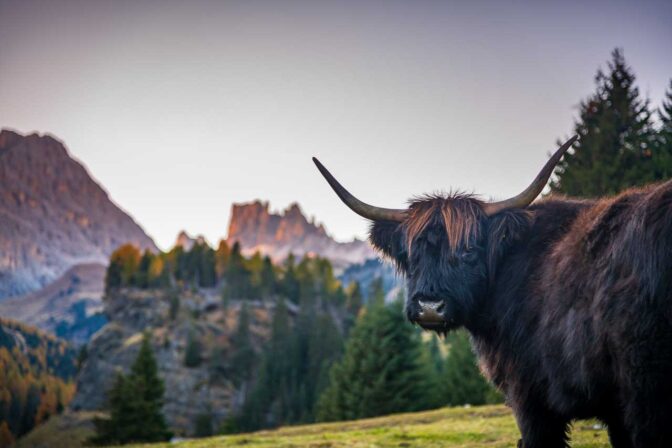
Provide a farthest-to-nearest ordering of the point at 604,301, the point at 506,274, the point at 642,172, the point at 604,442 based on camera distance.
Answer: the point at 642,172, the point at 604,442, the point at 506,274, the point at 604,301

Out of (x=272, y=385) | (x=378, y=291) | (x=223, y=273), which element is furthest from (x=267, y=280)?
(x=378, y=291)

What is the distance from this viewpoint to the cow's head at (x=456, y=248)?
16.0ft

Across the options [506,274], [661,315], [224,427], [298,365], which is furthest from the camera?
[298,365]

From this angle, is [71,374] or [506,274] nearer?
[506,274]

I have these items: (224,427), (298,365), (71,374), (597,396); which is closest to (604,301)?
(597,396)

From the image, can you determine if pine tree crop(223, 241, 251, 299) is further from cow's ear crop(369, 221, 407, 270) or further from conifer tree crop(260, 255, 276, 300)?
cow's ear crop(369, 221, 407, 270)

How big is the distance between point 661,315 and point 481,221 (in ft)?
7.22

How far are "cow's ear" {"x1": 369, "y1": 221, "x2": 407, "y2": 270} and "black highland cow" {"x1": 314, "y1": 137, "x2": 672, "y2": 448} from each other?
2 centimetres

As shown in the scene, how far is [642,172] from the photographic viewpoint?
23750mm

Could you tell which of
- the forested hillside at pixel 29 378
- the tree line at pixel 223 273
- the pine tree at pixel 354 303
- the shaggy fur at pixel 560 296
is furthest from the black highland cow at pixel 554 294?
the pine tree at pixel 354 303

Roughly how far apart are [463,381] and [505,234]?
43.2 metres

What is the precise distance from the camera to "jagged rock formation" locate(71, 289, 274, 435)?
102938 millimetres

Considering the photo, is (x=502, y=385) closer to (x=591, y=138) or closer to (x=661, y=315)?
(x=661, y=315)

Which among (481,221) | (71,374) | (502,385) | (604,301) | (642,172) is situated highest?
(642,172)
